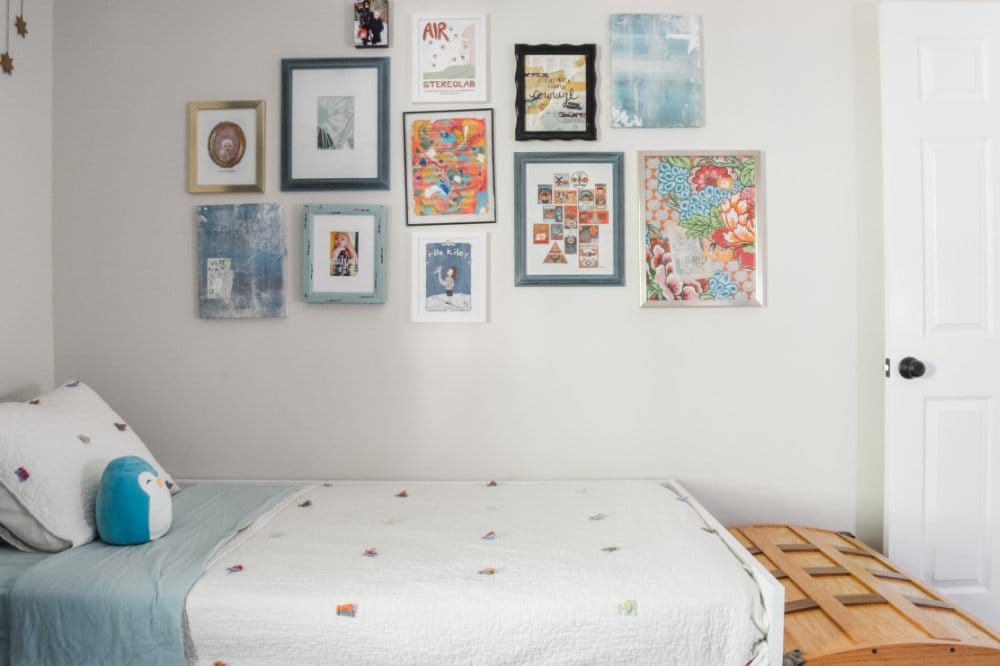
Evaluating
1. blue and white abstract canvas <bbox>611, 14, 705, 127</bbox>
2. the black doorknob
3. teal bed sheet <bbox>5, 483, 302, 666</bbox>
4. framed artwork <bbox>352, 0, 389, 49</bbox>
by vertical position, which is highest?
framed artwork <bbox>352, 0, 389, 49</bbox>

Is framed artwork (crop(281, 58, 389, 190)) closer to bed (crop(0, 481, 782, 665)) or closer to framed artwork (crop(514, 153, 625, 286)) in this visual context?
framed artwork (crop(514, 153, 625, 286))

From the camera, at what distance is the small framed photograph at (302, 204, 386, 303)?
80.2 inches

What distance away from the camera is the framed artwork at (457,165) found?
203 cm

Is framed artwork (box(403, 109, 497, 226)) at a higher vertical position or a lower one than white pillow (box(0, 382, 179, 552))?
higher

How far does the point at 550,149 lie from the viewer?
204 cm

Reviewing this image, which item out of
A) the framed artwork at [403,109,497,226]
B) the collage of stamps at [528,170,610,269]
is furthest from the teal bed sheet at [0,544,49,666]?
the collage of stamps at [528,170,610,269]

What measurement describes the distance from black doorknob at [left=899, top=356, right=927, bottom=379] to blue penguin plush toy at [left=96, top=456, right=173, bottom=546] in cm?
223

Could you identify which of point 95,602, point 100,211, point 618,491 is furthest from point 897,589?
point 100,211

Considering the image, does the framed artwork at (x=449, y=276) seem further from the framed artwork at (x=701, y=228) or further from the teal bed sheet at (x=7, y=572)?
the teal bed sheet at (x=7, y=572)

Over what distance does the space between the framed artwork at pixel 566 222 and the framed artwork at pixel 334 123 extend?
494 millimetres

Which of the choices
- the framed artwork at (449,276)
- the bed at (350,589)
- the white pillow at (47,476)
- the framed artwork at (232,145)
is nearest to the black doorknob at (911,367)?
the bed at (350,589)

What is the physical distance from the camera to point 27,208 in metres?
2.00

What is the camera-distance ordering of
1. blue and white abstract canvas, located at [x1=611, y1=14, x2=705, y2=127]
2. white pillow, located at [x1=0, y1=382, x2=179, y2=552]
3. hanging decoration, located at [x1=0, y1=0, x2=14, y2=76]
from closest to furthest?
1. white pillow, located at [x1=0, y1=382, x2=179, y2=552]
2. hanging decoration, located at [x1=0, y1=0, x2=14, y2=76]
3. blue and white abstract canvas, located at [x1=611, y1=14, x2=705, y2=127]

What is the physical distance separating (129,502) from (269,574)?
41 centimetres
